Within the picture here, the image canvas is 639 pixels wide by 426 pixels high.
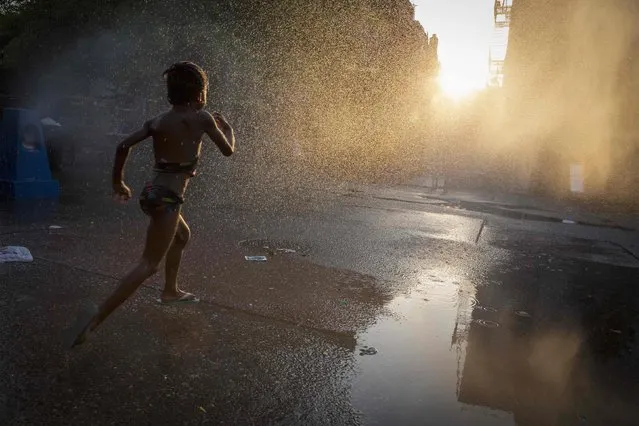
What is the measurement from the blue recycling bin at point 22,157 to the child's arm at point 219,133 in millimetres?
6049

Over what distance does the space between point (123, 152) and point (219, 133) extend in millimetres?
594

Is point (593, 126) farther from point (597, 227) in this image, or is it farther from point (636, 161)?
point (597, 227)

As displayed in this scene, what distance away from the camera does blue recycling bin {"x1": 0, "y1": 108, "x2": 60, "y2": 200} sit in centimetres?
794

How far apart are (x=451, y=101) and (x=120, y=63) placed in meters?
33.6

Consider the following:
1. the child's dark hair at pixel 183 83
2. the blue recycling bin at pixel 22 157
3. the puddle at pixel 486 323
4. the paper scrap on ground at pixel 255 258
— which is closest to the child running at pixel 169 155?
the child's dark hair at pixel 183 83

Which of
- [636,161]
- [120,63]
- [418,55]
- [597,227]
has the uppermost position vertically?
[418,55]

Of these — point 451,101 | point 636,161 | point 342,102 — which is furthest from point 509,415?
point 451,101

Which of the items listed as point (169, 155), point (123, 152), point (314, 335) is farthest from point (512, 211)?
point (123, 152)

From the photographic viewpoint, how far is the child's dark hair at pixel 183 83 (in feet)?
10.2

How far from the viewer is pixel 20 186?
26.2ft

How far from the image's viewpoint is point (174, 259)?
11.8 ft

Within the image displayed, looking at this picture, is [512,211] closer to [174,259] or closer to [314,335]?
[314,335]

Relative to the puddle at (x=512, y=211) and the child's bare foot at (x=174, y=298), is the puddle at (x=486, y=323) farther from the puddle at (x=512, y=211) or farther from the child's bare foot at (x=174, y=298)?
the puddle at (x=512, y=211)

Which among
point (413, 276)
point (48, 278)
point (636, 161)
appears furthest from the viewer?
point (636, 161)
